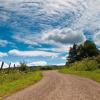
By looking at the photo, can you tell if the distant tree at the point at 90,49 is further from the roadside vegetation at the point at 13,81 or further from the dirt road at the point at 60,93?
the dirt road at the point at 60,93

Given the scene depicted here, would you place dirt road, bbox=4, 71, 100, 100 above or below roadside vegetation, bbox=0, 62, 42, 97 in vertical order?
below

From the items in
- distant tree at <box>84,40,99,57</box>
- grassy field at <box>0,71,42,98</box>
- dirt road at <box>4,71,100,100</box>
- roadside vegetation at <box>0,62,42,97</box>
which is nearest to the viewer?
dirt road at <box>4,71,100,100</box>

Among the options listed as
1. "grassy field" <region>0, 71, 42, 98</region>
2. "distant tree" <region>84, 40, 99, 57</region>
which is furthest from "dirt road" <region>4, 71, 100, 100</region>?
"distant tree" <region>84, 40, 99, 57</region>

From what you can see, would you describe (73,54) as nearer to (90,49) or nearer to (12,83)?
(90,49)

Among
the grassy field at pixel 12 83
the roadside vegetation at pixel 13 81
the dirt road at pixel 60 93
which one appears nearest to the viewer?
the dirt road at pixel 60 93

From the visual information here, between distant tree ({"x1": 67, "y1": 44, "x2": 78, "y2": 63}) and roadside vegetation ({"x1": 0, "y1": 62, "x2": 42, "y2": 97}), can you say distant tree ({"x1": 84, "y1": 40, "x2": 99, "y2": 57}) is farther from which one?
roadside vegetation ({"x1": 0, "y1": 62, "x2": 42, "y2": 97})

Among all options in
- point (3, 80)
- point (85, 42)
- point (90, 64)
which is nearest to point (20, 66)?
point (90, 64)

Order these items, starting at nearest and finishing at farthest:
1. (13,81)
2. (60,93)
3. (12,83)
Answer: (60,93) < (12,83) < (13,81)

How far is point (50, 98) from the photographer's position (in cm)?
1736

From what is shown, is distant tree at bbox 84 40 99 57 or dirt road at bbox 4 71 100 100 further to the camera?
distant tree at bbox 84 40 99 57

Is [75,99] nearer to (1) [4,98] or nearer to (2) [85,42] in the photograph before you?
(1) [4,98]

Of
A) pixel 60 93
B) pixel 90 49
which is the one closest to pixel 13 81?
pixel 60 93

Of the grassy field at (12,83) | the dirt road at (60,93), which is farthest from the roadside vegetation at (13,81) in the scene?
the dirt road at (60,93)

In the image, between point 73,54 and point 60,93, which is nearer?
point 60,93
